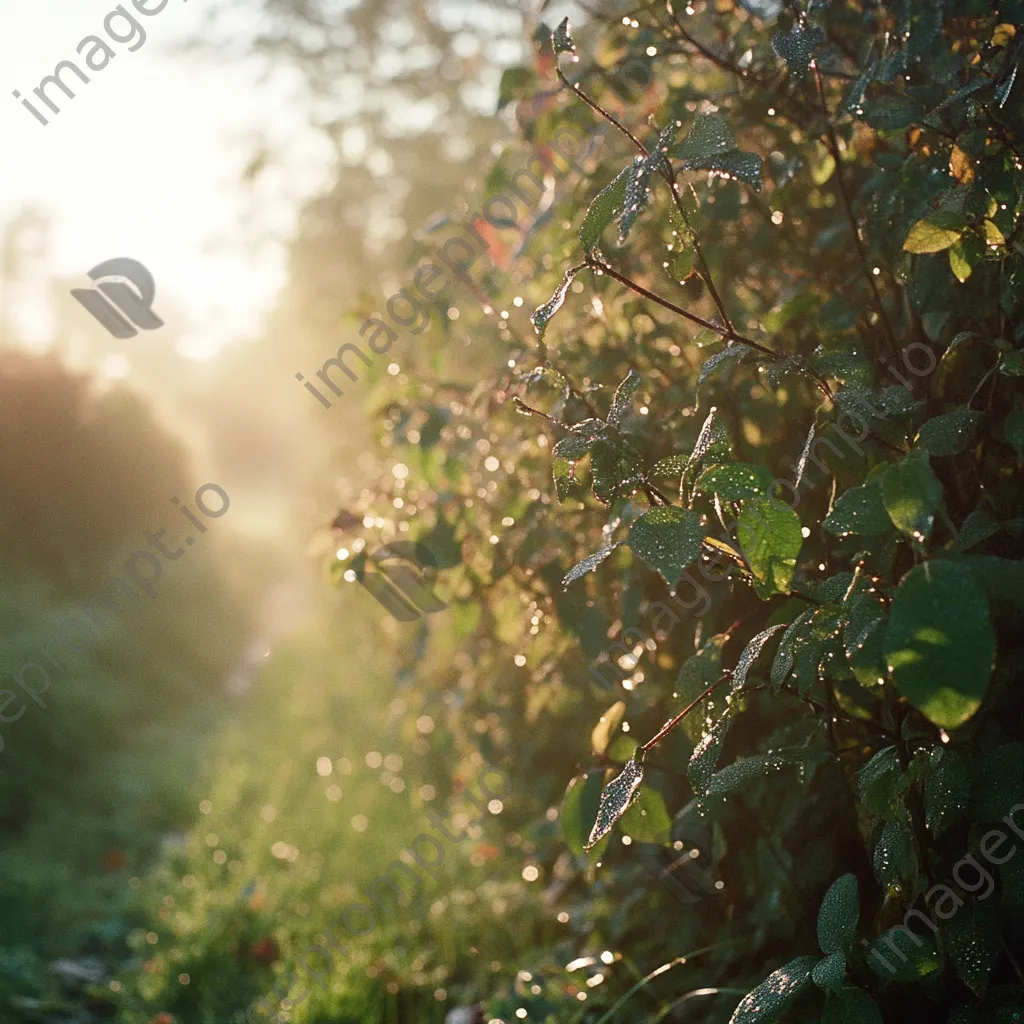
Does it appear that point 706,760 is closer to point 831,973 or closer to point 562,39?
point 831,973

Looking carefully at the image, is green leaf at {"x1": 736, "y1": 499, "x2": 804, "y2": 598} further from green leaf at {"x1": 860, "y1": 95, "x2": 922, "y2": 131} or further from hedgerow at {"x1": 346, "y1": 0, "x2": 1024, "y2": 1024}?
green leaf at {"x1": 860, "y1": 95, "x2": 922, "y2": 131}

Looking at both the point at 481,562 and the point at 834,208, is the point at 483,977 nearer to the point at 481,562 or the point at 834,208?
the point at 481,562

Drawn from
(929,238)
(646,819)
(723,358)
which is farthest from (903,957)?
(929,238)

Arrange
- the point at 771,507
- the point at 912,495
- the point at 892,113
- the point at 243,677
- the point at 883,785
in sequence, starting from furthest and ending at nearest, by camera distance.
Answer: the point at 243,677, the point at 892,113, the point at 883,785, the point at 771,507, the point at 912,495

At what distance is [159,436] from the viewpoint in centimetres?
1026

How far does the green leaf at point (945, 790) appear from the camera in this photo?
944mm

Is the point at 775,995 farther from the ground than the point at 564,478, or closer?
closer

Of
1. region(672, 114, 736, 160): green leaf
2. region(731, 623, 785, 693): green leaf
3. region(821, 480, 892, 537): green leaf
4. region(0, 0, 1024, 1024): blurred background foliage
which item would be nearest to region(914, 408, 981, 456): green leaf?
region(0, 0, 1024, 1024): blurred background foliage

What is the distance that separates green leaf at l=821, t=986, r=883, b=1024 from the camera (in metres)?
0.92

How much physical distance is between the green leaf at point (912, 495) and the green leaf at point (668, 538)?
169 mm

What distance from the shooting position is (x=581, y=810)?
1.29 metres

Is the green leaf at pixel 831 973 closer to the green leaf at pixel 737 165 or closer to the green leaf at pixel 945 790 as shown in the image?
the green leaf at pixel 945 790

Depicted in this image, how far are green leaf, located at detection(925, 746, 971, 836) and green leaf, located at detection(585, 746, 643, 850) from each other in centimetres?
29

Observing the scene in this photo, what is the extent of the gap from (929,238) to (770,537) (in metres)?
0.40
